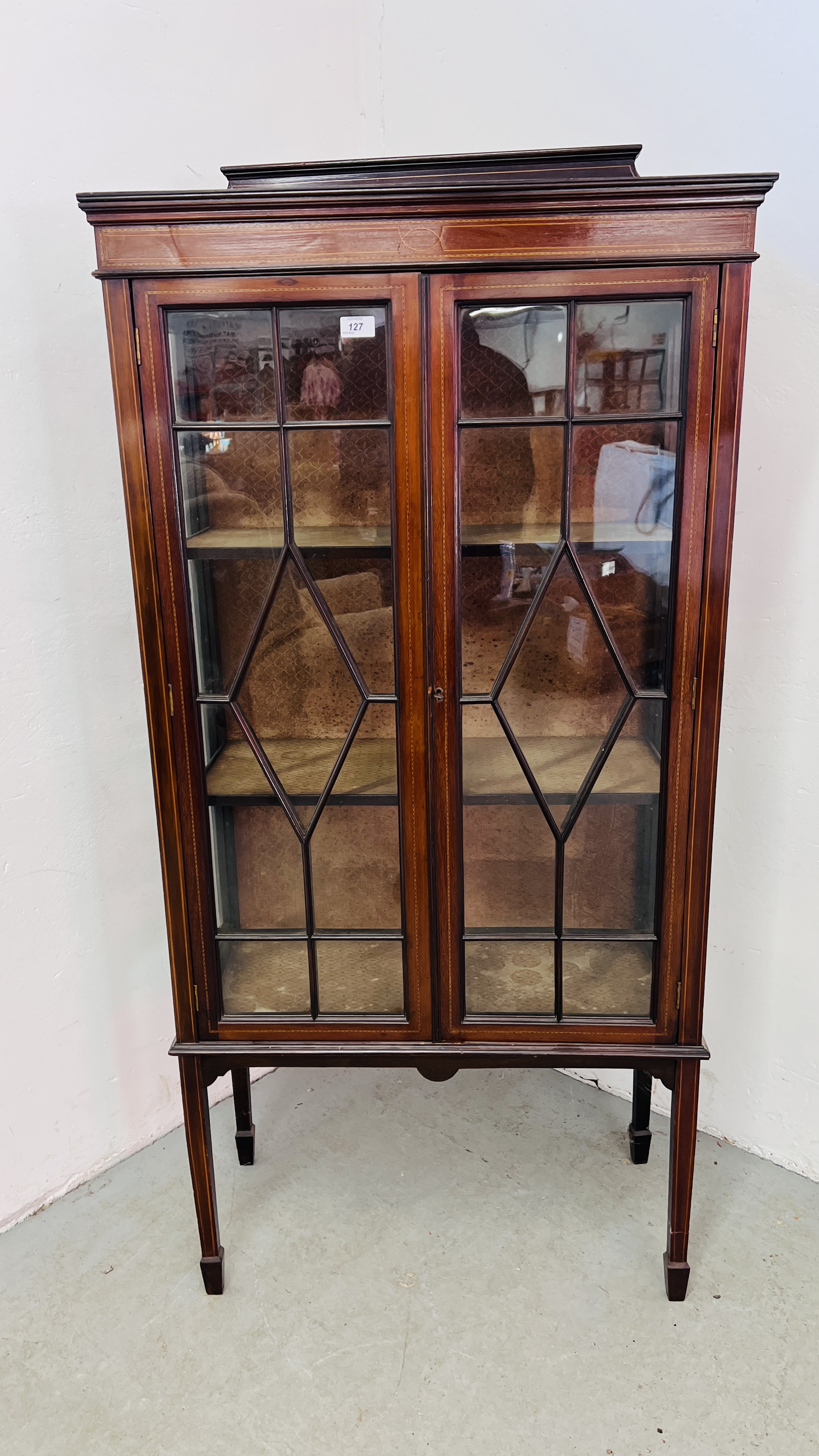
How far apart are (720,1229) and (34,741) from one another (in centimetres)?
164

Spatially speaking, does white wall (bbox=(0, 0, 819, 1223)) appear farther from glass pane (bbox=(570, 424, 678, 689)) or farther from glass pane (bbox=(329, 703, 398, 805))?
glass pane (bbox=(329, 703, 398, 805))

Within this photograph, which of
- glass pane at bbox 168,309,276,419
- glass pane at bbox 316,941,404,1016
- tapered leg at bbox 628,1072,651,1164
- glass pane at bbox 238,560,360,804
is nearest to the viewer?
glass pane at bbox 168,309,276,419

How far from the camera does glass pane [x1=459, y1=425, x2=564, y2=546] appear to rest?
1.32 metres

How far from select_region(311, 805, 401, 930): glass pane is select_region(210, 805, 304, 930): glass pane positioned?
0.13 ft

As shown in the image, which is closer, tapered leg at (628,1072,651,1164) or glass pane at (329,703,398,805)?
glass pane at (329,703,398,805)

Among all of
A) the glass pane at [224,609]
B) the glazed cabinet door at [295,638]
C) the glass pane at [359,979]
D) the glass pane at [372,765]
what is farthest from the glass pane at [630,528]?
the glass pane at [359,979]

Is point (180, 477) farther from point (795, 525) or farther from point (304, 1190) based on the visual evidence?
point (304, 1190)

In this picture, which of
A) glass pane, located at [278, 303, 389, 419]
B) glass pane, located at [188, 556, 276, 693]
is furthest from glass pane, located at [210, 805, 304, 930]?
glass pane, located at [278, 303, 389, 419]

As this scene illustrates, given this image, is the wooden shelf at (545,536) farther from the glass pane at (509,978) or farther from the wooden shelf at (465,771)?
the glass pane at (509,978)

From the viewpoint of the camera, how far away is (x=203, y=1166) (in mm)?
1573

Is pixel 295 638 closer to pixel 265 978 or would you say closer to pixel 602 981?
pixel 265 978

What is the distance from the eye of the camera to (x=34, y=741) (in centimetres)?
174

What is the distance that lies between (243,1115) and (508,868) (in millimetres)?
885

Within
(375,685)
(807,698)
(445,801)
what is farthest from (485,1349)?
(807,698)
